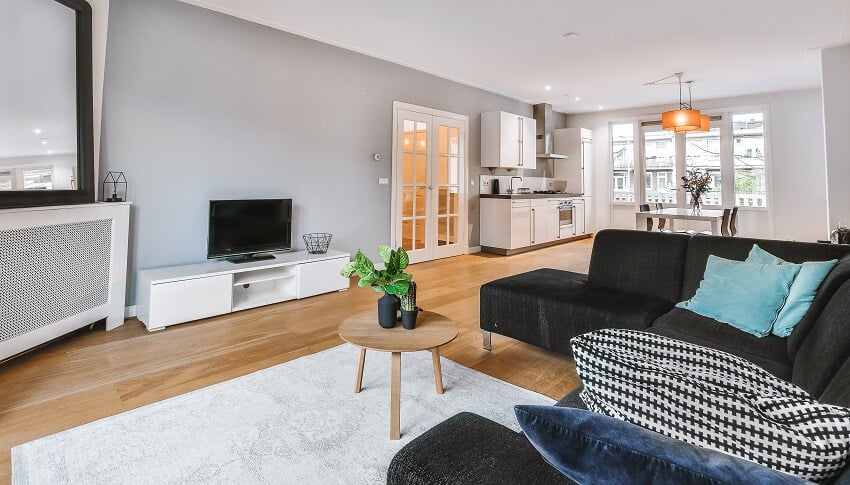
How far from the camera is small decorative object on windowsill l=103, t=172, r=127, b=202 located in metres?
3.28

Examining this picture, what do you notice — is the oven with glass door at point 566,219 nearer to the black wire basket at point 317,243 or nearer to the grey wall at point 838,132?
the grey wall at point 838,132

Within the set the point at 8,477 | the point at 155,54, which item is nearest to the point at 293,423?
the point at 8,477

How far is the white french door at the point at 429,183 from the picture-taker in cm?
557

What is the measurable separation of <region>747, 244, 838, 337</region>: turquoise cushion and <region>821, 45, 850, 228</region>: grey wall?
3.98 meters

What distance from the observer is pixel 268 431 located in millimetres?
1842

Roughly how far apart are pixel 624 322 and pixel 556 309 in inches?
14.9

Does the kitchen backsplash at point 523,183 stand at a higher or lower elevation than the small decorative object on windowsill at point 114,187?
higher

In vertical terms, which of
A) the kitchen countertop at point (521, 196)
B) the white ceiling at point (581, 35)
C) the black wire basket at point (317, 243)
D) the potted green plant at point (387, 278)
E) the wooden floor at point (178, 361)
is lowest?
the wooden floor at point (178, 361)

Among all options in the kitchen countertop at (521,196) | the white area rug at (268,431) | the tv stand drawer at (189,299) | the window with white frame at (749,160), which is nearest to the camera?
the white area rug at (268,431)

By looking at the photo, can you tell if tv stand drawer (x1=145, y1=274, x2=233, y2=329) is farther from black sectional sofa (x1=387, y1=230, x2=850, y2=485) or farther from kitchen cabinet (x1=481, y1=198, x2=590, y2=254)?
kitchen cabinet (x1=481, y1=198, x2=590, y2=254)

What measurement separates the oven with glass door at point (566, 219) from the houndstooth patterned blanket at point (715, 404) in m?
7.40

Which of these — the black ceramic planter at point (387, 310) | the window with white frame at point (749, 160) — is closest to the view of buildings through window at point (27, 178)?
the black ceramic planter at point (387, 310)

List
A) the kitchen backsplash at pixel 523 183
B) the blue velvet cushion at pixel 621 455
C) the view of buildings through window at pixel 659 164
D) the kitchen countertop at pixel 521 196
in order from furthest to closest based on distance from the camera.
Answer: the view of buildings through window at pixel 659 164
the kitchen backsplash at pixel 523 183
the kitchen countertop at pixel 521 196
the blue velvet cushion at pixel 621 455

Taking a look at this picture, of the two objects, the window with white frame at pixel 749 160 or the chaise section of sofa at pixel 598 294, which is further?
the window with white frame at pixel 749 160
